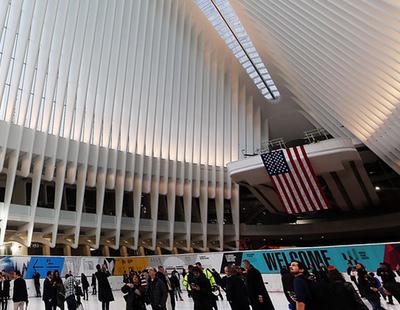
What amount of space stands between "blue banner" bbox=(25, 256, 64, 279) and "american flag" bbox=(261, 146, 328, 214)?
14.0 m

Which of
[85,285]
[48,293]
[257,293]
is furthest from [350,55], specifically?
[85,285]

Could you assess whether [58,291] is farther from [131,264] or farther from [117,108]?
[117,108]

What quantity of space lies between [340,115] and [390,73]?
20.3ft

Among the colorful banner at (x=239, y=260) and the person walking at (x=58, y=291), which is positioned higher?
the colorful banner at (x=239, y=260)

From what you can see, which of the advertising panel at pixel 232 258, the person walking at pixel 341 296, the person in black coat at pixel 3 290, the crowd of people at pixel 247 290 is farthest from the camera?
the advertising panel at pixel 232 258

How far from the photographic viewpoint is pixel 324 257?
13.1 m

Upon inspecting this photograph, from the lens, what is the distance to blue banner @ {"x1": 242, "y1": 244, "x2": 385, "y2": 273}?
12227mm

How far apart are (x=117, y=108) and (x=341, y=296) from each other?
78.5 feet

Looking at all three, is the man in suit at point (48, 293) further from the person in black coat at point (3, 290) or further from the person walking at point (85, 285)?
the person walking at point (85, 285)

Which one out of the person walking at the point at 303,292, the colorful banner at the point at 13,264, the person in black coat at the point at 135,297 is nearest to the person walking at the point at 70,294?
the person in black coat at the point at 135,297

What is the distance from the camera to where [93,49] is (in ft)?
79.6

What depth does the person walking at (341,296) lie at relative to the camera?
374 cm

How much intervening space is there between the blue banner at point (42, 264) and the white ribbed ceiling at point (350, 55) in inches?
536

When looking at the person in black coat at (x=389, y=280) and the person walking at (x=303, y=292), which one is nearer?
the person walking at (x=303, y=292)
